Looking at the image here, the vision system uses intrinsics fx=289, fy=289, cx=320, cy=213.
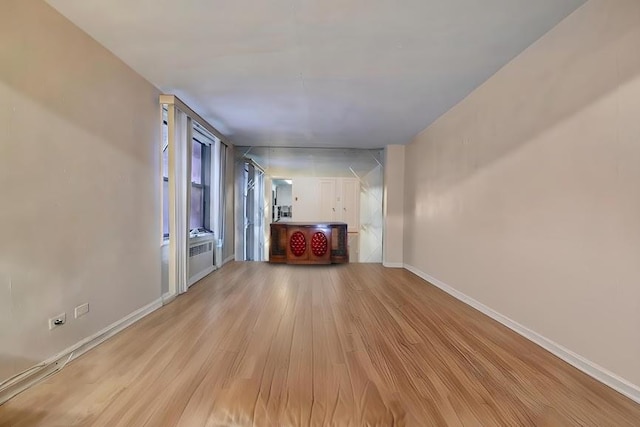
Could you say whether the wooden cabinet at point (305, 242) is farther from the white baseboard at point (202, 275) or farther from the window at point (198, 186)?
the window at point (198, 186)

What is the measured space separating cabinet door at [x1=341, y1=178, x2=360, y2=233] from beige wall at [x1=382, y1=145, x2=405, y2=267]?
1.35m

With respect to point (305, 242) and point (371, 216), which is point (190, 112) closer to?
point (305, 242)

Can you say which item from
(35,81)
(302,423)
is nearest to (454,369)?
(302,423)

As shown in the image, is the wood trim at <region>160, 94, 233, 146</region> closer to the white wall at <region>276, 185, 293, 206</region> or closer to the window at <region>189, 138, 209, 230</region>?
the window at <region>189, 138, 209, 230</region>

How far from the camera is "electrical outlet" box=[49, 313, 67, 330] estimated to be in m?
1.94

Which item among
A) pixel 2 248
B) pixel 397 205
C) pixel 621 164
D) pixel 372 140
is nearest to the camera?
pixel 2 248

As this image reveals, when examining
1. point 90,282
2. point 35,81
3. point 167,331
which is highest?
point 35,81

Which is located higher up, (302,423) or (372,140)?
(372,140)

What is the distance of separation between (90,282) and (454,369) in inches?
110

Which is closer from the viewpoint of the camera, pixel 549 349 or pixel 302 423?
pixel 302 423

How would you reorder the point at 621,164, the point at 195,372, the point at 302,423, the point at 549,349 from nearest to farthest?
the point at 302,423 → the point at 621,164 → the point at 195,372 → the point at 549,349

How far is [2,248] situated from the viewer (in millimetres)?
1637

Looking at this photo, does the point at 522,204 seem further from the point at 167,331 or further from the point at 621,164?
the point at 167,331

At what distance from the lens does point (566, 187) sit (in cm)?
211
